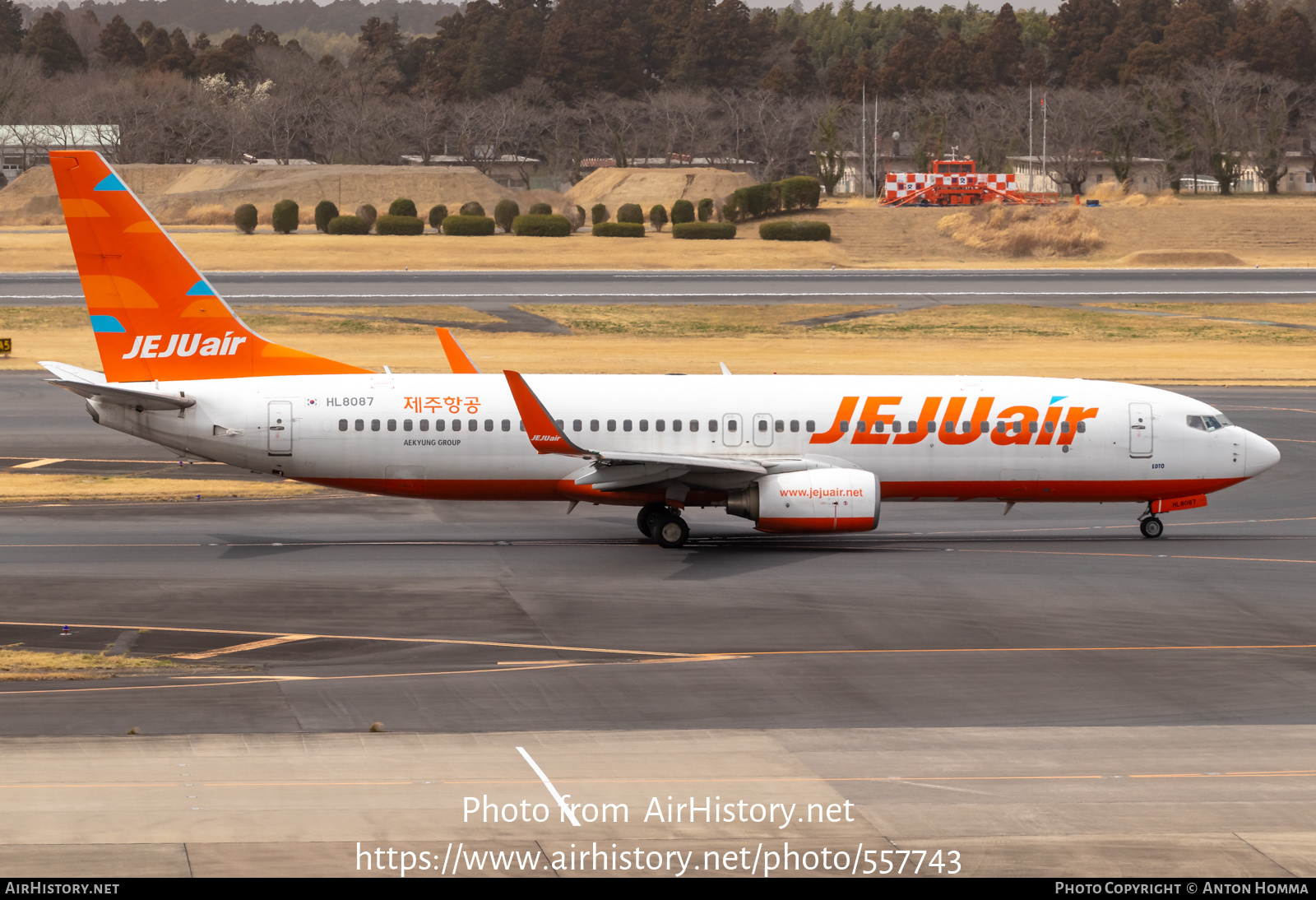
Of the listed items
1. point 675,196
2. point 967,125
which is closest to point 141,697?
point 675,196

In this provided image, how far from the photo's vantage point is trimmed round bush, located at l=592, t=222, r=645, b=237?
128250 millimetres

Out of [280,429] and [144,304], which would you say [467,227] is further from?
[280,429]

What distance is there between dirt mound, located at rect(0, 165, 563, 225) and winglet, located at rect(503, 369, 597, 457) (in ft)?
385

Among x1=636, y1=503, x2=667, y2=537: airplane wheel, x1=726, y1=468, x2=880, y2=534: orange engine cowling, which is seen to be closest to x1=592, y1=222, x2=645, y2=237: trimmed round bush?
x1=636, y1=503, x2=667, y2=537: airplane wheel

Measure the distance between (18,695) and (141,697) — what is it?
78.3 inches

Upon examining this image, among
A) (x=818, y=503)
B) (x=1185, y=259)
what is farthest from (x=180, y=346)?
(x=1185, y=259)

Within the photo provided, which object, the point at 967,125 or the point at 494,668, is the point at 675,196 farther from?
the point at 494,668

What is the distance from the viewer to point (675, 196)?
513 ft

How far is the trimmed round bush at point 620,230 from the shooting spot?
12825 centimetres

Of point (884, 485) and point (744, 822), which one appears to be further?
point (884, 485)

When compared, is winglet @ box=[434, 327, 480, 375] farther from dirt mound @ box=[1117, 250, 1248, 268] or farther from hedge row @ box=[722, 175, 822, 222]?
hedge row @ box=[722, 175, 822, 222]

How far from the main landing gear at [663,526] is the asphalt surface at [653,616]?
28.8 inches

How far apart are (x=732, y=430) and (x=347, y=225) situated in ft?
325

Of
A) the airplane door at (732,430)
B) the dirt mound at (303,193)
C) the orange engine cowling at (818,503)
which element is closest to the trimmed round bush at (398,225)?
the dirt mound at (303,193)
